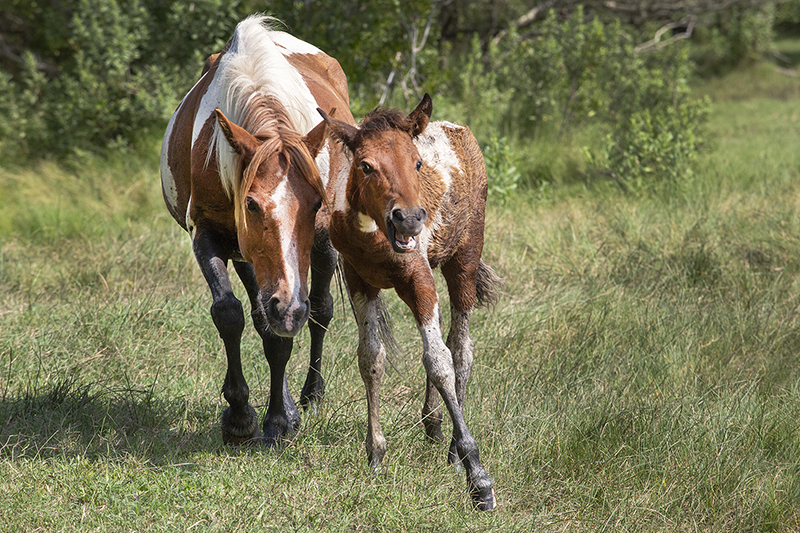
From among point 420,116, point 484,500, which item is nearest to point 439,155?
point 420,116

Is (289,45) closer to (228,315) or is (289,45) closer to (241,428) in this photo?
(228,315)

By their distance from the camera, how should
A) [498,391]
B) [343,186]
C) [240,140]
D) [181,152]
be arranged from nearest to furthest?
[240,140], [343,186], [181,152], [498,391]

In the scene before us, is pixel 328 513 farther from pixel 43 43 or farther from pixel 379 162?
pixel 43 43

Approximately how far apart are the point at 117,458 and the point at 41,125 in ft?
26.2

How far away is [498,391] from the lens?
4215 millimetres

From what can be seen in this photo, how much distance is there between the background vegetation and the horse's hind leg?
12 cm

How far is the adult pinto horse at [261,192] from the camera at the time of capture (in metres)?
3.13

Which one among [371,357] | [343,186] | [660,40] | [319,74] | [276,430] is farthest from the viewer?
[660,40]

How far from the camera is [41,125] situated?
10102 millimetres

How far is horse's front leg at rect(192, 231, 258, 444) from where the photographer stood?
11.8 feet

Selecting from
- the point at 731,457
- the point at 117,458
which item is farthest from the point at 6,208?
the point at 731,457

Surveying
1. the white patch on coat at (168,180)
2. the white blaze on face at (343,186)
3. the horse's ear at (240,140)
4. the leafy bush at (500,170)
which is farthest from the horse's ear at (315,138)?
the leafy bush at (500,170)

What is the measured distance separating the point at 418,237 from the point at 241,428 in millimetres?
1351

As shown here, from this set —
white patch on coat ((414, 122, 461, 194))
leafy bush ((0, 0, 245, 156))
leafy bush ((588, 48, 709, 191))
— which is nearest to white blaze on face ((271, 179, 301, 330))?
white patch on coat ((414, 122, 461, 194))
